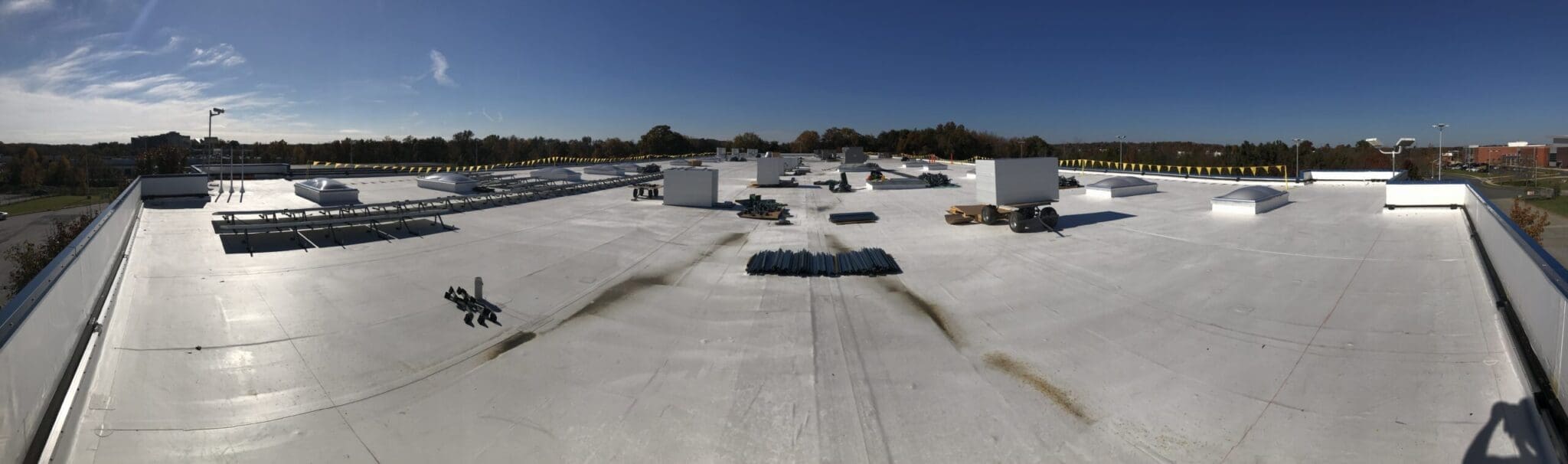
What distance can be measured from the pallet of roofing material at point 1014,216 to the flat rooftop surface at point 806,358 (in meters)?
3.22

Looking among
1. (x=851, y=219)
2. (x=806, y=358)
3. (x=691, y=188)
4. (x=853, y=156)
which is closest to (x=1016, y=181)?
(x=851, y=219)

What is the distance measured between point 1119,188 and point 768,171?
69.0 feet

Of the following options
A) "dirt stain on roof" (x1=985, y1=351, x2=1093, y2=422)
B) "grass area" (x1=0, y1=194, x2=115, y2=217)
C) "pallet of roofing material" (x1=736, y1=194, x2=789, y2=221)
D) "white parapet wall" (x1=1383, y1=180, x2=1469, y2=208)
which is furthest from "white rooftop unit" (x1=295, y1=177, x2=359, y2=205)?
"grass area" (x1=0, y1=194, x2=115, y2=217)

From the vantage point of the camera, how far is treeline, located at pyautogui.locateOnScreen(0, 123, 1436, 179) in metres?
62.2

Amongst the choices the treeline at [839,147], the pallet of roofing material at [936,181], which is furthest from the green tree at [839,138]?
the pallet of roofing material at [936,181]

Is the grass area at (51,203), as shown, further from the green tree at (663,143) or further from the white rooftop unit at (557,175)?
the green tree at (663,143)

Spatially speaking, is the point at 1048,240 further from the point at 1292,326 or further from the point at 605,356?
the point at 605,356

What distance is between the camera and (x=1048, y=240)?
53.6ft

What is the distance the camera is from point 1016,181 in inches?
763

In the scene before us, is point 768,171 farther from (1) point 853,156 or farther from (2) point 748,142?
(2) point 748,142

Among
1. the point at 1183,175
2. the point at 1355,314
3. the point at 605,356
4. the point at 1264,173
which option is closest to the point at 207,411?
the point at 605,356

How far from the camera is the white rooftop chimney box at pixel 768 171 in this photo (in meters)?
39.1

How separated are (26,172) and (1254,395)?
383 feet

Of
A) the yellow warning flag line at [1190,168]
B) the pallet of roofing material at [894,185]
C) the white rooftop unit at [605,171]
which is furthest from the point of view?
the white rooftop unit at [605,171]
